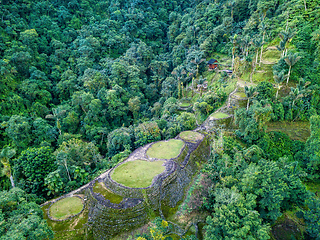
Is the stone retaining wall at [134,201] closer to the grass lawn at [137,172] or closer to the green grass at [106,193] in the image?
the green grass at [106,193]

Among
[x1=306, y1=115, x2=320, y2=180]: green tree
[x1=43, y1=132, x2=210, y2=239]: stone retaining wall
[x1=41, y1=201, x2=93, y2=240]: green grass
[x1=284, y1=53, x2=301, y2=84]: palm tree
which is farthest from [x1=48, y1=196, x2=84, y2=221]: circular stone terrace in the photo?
[x1=284, y1=53, x2=301, y2=84]: palm tree

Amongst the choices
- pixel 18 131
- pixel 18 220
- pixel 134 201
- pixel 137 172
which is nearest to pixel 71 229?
pixel 134 201

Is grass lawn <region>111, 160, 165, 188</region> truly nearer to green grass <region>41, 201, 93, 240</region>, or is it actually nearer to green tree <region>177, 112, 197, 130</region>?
green grass <region>41, 201, 93, 240</region>

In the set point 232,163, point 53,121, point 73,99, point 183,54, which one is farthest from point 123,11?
point 232,163

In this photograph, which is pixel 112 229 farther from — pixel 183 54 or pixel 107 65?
pixel 183 54

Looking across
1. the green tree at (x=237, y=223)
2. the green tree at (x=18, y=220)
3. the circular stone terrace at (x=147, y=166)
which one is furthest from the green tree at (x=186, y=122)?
the green tree at (x=18, y=220)

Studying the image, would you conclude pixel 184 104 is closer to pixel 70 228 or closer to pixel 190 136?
pixel 190 136
